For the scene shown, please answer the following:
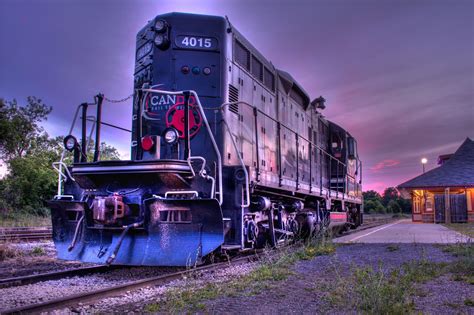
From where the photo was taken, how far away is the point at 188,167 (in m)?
5.29

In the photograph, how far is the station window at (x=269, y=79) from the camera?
822cm

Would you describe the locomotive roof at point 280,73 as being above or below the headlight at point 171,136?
above

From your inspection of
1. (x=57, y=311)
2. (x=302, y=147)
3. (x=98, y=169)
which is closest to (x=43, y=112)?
(x=302, y=147)

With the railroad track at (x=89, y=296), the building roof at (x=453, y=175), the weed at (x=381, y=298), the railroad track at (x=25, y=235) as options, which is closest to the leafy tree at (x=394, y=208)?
the building roof at (x=453, y=175)

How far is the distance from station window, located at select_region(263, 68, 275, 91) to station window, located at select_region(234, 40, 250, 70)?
30.8 inches

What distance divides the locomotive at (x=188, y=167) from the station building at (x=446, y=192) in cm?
1671

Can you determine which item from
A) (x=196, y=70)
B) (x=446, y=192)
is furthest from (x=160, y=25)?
(x=446, y=192)

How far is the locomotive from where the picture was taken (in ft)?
16.9

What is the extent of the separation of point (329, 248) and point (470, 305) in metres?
3.94

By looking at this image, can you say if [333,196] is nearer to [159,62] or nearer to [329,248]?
[329,248]

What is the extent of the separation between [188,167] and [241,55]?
9.36ft

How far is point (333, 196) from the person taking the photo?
36.4 feet

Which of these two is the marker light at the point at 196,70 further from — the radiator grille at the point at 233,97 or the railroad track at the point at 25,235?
the railroad track at the point at 25,235

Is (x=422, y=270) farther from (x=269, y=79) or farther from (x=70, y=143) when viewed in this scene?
(x=70, y=143)
